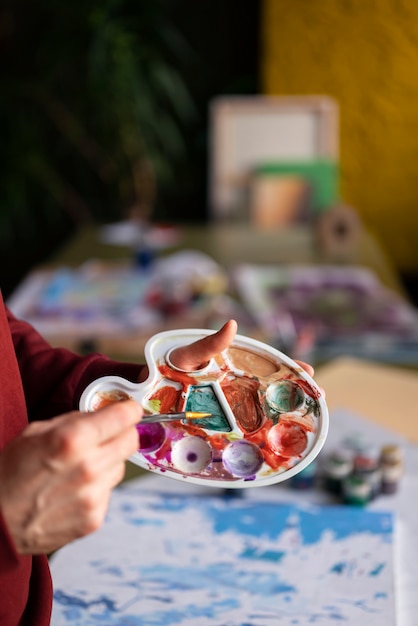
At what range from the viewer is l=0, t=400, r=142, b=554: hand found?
569 millimetres

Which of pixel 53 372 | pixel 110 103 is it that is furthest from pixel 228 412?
pixel 110 103

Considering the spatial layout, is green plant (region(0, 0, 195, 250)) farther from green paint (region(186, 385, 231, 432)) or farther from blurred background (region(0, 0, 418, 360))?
green paint (region(186, 385, 231, 432))

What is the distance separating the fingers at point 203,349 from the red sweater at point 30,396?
0.05 m

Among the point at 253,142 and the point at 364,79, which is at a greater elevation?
the point at 364,79

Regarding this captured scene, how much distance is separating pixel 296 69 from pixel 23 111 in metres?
1.40

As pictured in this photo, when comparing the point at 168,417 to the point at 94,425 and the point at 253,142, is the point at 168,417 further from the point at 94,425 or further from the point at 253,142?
the point at 253,142

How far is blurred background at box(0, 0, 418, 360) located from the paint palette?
294cm

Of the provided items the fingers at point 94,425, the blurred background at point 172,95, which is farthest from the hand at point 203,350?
the blurred background at point 172,95

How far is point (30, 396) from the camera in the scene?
2.77 ft

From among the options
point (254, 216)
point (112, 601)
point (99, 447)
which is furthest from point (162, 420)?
point (254, 216)

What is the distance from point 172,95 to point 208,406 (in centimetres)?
342

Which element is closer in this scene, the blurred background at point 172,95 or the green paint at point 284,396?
the green paint at point 284,396

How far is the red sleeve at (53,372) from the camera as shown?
0.81 metres

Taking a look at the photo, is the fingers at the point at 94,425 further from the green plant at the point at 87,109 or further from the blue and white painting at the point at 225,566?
the green plant at the point at 87,109
